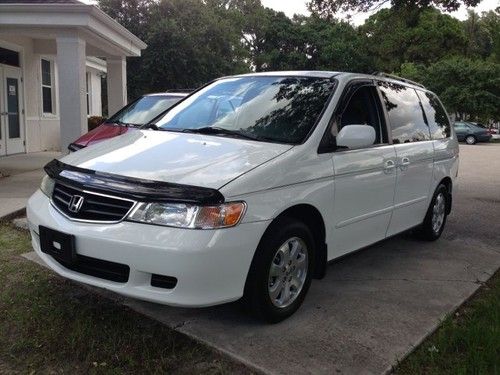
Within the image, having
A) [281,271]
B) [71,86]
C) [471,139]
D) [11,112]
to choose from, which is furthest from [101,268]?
[471,139]

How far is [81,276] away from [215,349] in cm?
96

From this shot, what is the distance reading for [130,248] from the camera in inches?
123

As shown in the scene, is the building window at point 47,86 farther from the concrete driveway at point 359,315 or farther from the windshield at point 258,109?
the concrete driveway at point 359,315

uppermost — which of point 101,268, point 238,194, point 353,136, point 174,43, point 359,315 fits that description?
point 174,43

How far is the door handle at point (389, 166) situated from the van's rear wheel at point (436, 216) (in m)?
1.33

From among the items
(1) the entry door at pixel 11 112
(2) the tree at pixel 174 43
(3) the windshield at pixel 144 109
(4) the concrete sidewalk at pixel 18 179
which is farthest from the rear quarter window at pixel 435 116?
(2) the tree at pixel 174 43

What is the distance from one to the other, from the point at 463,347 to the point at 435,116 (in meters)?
3.38

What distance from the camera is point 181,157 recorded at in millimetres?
3602

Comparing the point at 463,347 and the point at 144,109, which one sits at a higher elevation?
the point at 144,109

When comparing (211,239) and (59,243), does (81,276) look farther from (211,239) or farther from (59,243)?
(211,239)

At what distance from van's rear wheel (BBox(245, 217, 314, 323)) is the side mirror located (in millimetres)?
740

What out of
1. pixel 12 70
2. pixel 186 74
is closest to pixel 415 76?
pixel 186 74

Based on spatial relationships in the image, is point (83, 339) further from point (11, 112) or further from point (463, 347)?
point (11, 112)

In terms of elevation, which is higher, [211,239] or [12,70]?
[12,70]
